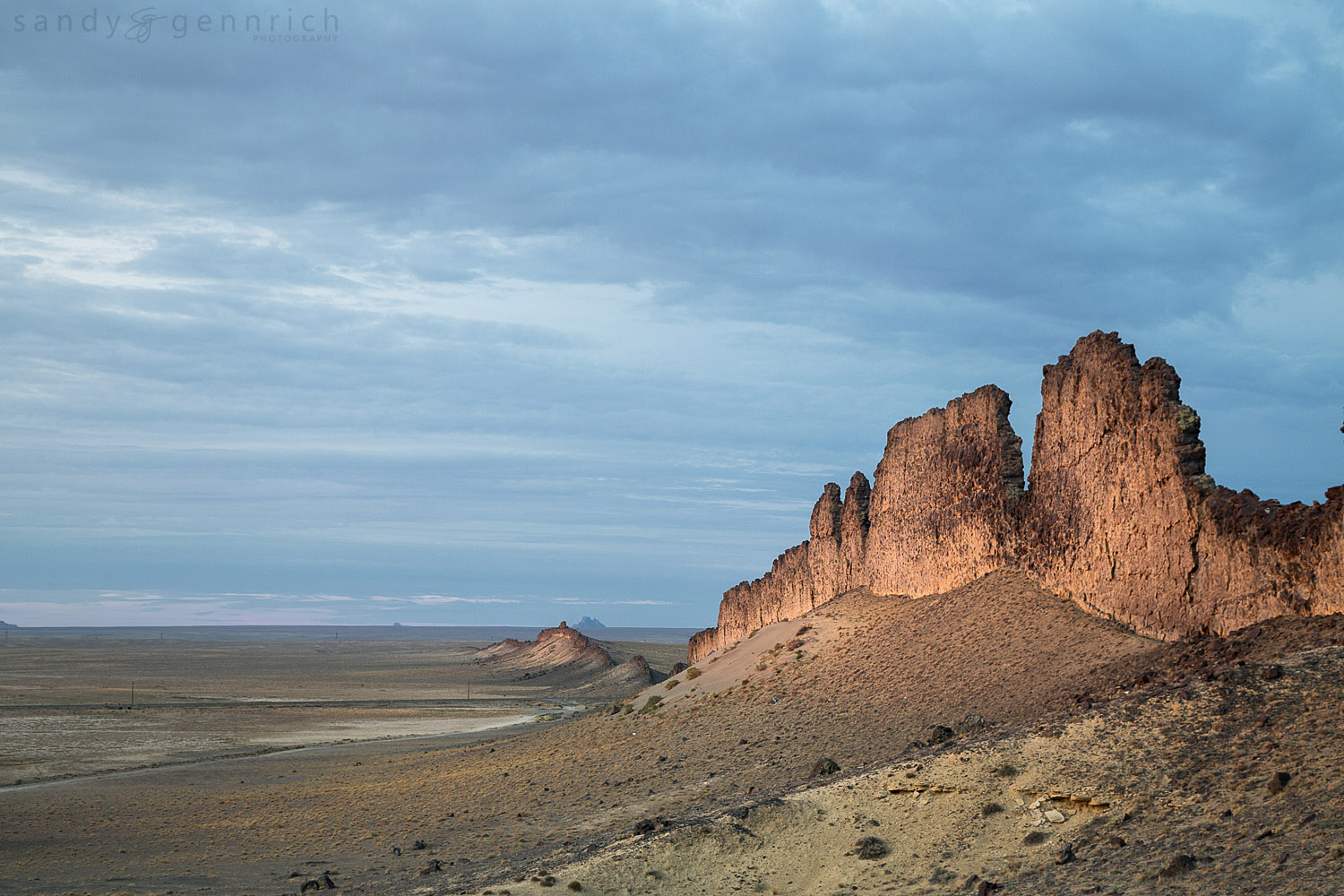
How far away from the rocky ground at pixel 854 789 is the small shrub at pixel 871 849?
0.26 feet

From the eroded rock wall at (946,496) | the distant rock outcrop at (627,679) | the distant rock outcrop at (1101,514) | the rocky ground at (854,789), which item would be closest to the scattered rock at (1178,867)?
the rocky ground at (854,789)

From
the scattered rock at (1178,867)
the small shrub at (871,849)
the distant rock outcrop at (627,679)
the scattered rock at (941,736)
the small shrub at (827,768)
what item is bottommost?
the distant rock outcrop at (627,679)

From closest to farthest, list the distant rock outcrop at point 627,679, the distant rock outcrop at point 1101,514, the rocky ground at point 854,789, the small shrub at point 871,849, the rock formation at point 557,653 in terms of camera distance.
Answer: the rocky ground at point 854,789, the small shrub at point 871,849, the distant rock outcrop at point 1101,514, the distant rock outcrop at point 627,679, the rock formation at point 557,653

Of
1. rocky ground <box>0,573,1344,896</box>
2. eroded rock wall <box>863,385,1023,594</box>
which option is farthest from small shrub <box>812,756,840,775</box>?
eroded rock wall <box>863,385,1023,594</box>

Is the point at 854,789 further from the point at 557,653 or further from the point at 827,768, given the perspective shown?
the point at 557,653

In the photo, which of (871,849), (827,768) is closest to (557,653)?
(827,768)

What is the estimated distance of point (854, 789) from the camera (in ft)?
44.4

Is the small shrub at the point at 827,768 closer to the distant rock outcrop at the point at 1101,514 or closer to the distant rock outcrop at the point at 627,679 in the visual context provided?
the distant rock outcrop at the point at 1101,514

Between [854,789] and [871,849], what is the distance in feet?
4.70

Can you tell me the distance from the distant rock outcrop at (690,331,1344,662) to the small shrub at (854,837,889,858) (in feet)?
20.8

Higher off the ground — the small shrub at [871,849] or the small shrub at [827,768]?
the small shrub at [827,768]

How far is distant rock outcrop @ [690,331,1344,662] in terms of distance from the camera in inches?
566

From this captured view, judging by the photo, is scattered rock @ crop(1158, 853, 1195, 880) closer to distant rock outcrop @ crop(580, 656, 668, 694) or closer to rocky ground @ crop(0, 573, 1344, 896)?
rocky ground @ crop(0, 573, 1344, 896)

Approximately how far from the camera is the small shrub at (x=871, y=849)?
39.6ft
